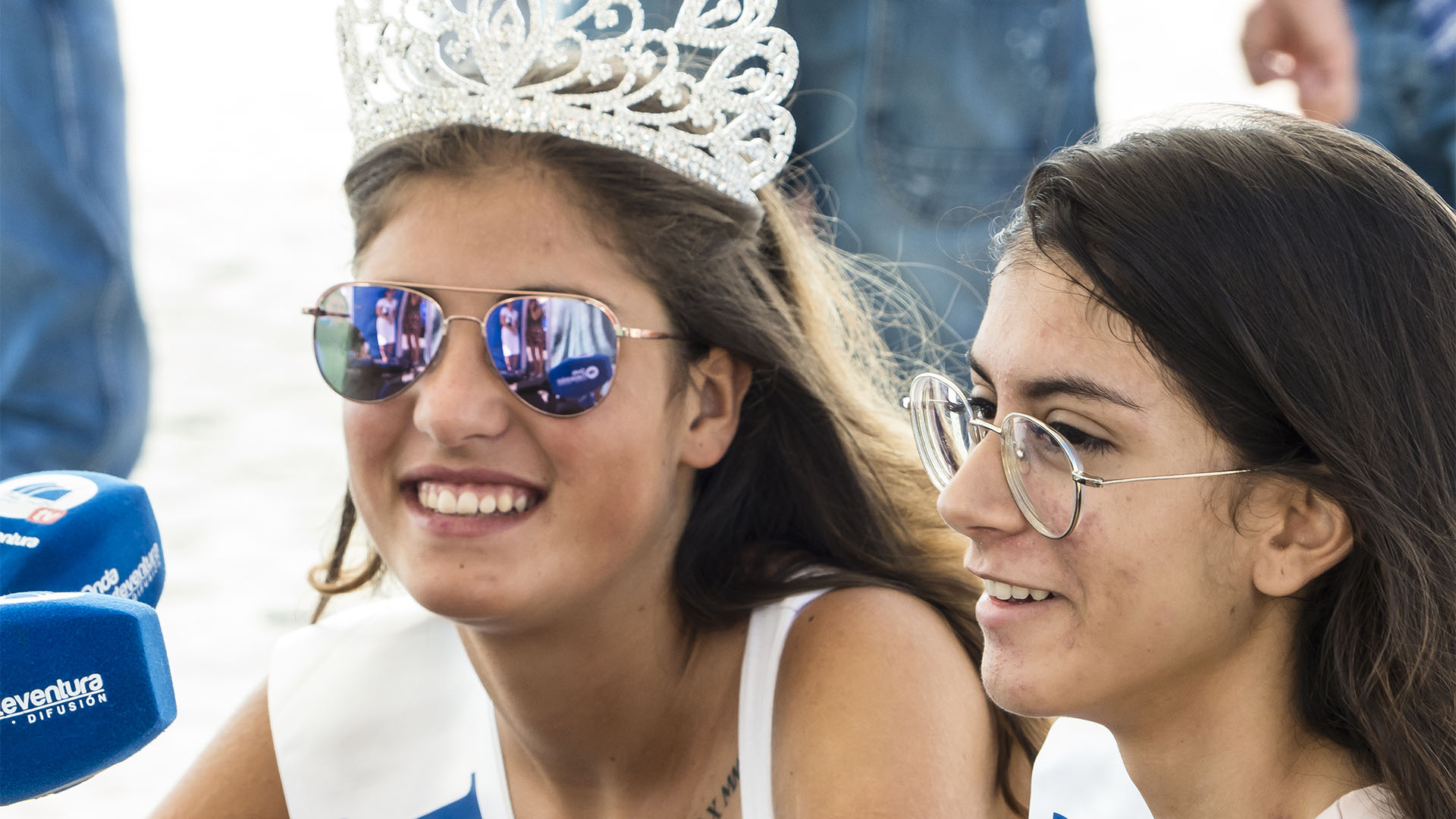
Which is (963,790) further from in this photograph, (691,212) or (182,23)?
(182,23)

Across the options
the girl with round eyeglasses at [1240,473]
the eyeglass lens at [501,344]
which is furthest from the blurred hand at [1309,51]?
the eyeglass lens at [501,344]

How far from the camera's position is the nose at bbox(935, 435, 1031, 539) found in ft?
5.36

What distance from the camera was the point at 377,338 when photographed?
208 centimetres

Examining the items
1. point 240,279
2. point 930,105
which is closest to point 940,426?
point 930,105

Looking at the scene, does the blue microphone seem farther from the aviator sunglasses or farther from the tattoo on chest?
the tattoo on chest

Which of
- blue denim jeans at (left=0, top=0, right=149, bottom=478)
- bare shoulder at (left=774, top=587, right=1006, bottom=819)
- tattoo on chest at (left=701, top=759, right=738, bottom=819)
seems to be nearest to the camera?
bare shoulder at (left=774, top=587, right=1006, bottom=819)

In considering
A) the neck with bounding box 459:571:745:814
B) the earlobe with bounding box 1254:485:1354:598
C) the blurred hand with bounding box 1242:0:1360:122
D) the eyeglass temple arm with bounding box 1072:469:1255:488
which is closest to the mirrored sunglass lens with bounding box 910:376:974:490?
the eyeglass temple arm with bounding box 1072:469:1255:488

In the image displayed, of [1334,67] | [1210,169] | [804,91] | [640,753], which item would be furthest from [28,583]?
[1334,67]

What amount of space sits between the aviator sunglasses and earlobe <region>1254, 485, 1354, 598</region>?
0.88 m

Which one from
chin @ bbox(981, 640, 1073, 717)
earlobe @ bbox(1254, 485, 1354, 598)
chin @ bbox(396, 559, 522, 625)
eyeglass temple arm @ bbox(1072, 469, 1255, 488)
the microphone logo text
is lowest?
chin @ bbox(396, 559, 522, 625)

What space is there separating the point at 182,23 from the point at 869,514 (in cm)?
997

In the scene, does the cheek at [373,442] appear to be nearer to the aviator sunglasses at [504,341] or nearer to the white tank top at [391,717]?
the aviator sunglasses at [504,341]

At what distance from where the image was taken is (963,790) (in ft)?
6.62

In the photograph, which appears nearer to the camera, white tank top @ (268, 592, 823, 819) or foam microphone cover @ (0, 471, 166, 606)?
foam microphone cover @ (0, 471, 166, 606)
